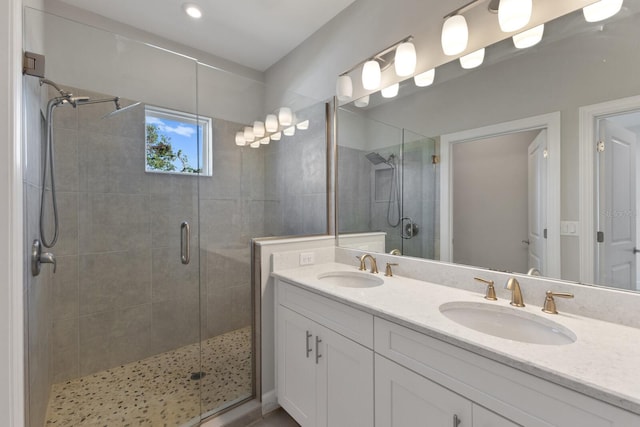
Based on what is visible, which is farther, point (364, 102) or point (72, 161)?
point (364, 102)

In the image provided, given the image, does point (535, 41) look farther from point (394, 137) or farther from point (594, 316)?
point (594, 316)

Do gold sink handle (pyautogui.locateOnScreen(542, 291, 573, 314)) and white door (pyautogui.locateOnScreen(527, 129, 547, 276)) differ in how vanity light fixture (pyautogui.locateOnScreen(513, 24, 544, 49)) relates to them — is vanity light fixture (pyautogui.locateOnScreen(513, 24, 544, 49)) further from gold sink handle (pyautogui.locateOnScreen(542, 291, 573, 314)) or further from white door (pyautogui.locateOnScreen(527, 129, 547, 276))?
gold sink handle (pyautogui.locateOnScreen(542, 291, 573, 314))

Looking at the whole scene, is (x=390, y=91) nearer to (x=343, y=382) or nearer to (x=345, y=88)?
(x=345, y=88)

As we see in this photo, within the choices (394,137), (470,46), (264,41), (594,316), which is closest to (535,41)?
(470,46)

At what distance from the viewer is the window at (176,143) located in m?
1.91

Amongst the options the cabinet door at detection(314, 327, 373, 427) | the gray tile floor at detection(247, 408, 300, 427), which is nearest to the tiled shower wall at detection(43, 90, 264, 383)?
the gray tile floor at detection(247, 408, 300, 427)

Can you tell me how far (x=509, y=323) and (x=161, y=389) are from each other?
2.06m

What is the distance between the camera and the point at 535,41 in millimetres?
1151

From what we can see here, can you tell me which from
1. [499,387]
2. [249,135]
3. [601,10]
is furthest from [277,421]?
[601,10]

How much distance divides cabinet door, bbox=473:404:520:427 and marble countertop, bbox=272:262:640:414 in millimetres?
159

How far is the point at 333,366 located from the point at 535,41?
1.70 m

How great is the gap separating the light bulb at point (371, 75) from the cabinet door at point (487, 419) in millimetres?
1733

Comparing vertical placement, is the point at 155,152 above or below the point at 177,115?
below

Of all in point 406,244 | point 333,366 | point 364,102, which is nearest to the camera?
point 333,366
